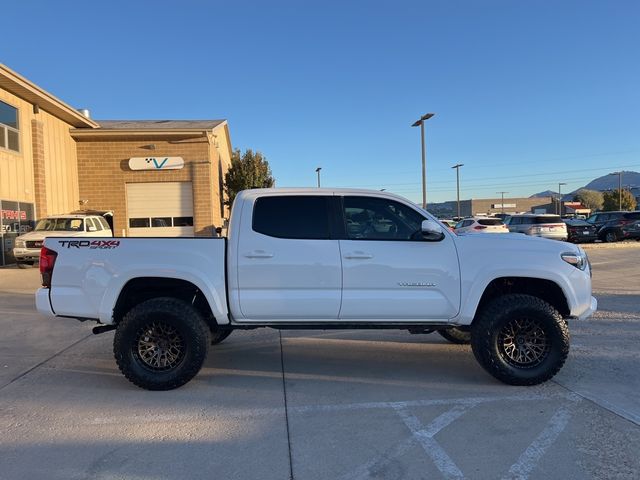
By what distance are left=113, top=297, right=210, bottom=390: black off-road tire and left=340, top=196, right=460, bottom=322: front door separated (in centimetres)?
147

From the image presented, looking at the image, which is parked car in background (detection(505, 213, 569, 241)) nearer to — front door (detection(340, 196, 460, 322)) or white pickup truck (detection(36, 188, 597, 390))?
white pickup truck (detection(36, 188, 597, 390))

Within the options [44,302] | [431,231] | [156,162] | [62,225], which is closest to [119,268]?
[44,302]

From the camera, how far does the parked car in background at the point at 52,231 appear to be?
16391 mm

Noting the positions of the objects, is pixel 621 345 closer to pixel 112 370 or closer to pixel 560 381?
pixel 560 381

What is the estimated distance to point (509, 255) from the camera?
4.92m

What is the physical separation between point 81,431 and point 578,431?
13.0 ft

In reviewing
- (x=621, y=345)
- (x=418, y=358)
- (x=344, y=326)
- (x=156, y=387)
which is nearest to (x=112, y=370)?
(x=156, y=387)

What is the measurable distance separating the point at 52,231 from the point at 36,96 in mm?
6575

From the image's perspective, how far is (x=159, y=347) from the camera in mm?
5004

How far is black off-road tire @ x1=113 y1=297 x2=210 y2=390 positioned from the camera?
488 cm

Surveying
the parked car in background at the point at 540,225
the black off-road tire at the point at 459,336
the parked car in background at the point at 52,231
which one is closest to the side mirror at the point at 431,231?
the black off-road tire at the point at 459,336

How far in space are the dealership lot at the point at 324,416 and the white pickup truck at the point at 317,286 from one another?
0.37m

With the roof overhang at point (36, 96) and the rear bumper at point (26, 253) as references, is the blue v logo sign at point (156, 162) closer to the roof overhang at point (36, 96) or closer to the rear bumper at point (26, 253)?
the roof overhang at point (36, 96)

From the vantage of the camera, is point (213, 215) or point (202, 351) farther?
point (213, 215)
